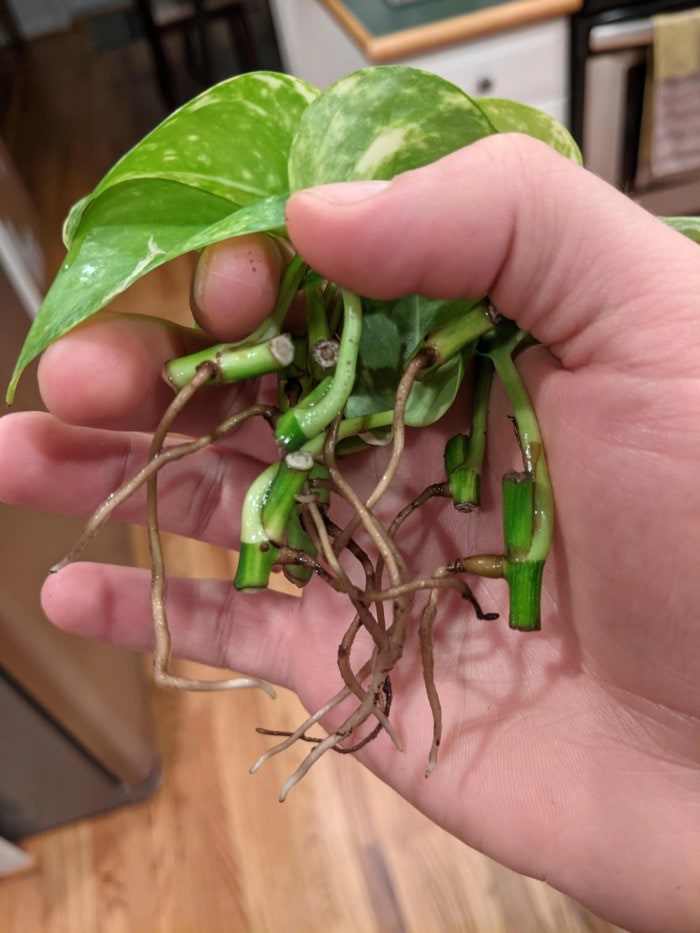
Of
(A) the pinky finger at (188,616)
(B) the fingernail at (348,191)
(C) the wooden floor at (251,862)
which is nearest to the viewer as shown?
(B) the fingernail at (348,191)

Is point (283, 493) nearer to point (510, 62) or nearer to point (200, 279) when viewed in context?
point (200, 279)

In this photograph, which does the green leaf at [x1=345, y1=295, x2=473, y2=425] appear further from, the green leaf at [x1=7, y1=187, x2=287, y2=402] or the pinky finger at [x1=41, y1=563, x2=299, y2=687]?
the pinky finger at [x1=41, y1=563, x2=299, y2=687]

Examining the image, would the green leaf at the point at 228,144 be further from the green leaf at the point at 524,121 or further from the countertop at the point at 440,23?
the countertop at the point at 440,23

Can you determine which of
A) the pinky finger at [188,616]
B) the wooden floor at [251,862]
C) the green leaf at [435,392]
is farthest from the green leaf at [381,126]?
the wooden floor at [251,862]

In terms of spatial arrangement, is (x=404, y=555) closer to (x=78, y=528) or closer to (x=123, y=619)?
(x=123, y=619)

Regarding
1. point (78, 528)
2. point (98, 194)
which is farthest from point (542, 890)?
point (98, 194)

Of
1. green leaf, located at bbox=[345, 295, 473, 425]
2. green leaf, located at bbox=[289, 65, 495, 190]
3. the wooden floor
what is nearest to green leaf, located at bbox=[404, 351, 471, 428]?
green leaf, located at bbox=[345, 295, 473, 425]
